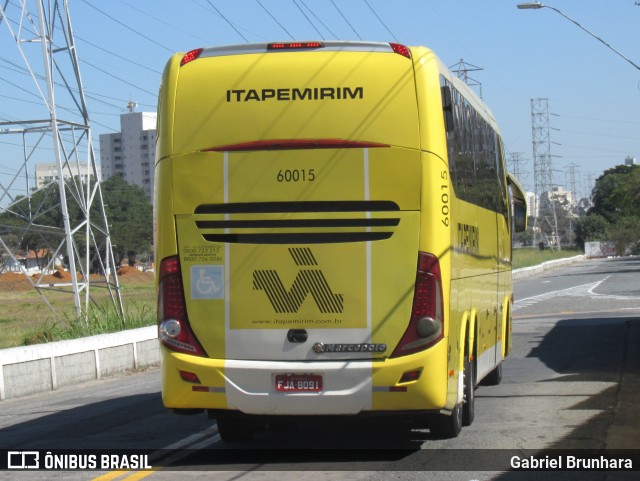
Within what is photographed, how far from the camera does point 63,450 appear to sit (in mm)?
10203

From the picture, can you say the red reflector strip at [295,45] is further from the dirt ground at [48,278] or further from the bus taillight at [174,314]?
the dirt ground at [48,278]

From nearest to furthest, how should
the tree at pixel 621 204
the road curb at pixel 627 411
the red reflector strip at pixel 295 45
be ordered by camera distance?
the red reflector strip at pixel 295 45, the road curb at pixel 627 411, the tree at pixel 621 204

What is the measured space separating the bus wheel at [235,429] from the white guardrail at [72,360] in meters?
6.92

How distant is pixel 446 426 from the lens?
994 cm

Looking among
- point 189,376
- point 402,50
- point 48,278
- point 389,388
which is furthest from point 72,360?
point 48,278

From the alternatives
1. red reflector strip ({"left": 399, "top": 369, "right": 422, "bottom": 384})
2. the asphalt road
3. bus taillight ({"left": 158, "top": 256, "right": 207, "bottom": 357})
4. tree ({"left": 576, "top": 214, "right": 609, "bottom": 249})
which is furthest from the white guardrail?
tree ({"left": 576, "top": 214, "right": 609, "bottom": 249})

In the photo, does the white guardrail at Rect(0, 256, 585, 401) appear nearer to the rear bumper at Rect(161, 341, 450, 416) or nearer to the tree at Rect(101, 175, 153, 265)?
the rear bumper at Rect(161, 341, 450, 416)

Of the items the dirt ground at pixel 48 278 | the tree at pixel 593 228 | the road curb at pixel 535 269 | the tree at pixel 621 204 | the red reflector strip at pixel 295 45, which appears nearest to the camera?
the red reflector strip at pixel 295 45

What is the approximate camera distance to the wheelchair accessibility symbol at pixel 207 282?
29.7 ft

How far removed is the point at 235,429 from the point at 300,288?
2111mm

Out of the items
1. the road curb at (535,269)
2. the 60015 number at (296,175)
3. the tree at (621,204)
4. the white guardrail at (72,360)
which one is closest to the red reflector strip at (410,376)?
the 60015 number at (296,175)

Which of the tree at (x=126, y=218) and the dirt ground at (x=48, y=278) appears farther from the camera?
the tree at (x=126, y=218)

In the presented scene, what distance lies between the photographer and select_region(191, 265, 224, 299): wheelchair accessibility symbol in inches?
357

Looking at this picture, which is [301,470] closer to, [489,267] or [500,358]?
[489,267]
